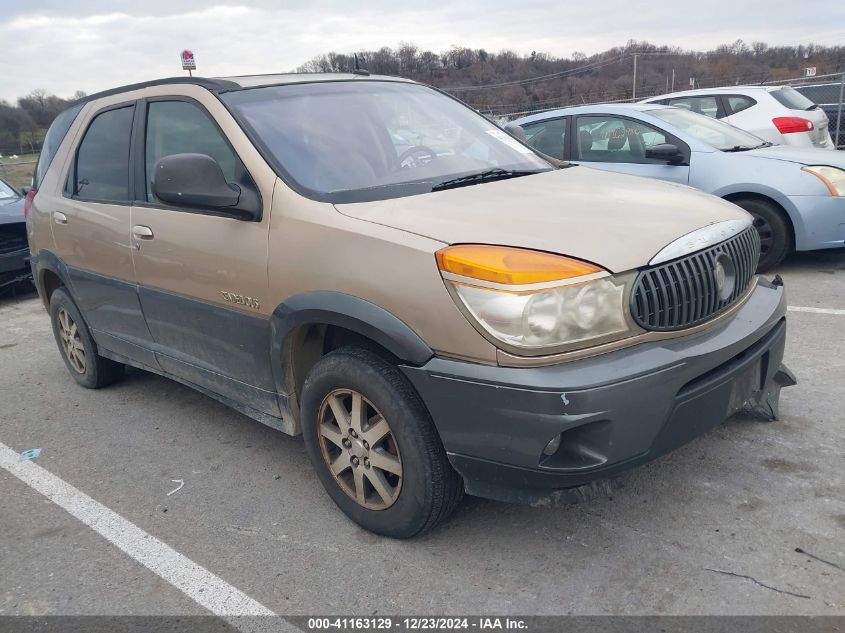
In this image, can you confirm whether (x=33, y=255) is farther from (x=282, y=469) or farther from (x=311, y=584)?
(x=311, y=584)

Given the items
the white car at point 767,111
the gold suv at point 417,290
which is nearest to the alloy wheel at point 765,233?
the white car at point 767,111

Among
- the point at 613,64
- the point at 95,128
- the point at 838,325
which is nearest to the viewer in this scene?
the point at 95,128

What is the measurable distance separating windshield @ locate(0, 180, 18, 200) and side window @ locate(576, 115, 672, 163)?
667 cm

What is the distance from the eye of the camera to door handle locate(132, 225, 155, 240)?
3.58 meters

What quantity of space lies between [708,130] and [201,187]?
213 inches

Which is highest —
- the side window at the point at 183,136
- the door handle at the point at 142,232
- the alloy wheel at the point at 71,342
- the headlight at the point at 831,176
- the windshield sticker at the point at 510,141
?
the side window at the point at 183,136

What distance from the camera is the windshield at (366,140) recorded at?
302 cm

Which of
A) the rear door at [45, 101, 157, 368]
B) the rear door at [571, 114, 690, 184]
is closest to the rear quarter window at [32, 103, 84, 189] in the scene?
the rear door at [45, 101, 157, 368]

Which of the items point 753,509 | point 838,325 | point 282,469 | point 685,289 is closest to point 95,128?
point 282,469

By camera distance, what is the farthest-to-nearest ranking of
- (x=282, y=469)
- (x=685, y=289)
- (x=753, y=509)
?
(x=282, y=469)
(x=753, y=509)
(x=685, y=289)

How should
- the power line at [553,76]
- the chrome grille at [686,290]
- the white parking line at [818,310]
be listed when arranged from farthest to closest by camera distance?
1. the power line at [553,76]
2. the white parking line at [818,310]
3. the chrome grille at [686,290]

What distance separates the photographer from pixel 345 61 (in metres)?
5.12

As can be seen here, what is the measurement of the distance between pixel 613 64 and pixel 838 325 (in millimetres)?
37681

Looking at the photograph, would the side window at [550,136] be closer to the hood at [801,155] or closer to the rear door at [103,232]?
the hood at [801,155]
